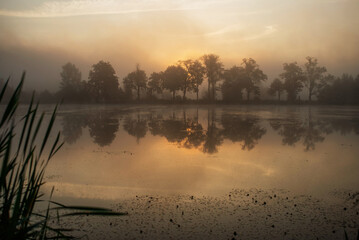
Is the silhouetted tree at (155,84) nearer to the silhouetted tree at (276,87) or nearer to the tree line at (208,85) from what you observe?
the tree line at (208,85)

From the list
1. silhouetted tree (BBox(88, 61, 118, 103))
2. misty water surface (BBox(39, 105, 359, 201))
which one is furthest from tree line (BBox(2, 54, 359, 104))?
misty water surface (BBox(39, 105, 359, 201))

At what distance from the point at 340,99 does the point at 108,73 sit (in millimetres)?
66889

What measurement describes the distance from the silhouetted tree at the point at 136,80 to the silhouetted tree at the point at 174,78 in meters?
6.77

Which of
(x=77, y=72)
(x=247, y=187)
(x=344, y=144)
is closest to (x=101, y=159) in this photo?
(x=247, y=187)

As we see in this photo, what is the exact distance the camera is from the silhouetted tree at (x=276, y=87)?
3701 inches

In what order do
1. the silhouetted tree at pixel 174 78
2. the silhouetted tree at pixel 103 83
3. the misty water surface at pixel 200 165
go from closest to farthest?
1. the misty water surface at pixel 200 165
2. the silhouetted tree at pixel 103 83
3. the silhouetted tree at pixel 174 78

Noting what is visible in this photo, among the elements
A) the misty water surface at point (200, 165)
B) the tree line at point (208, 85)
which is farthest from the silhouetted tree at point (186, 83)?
the misty water surface at point (200, 165)

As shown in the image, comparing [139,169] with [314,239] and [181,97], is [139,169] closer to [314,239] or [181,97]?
[314,239]

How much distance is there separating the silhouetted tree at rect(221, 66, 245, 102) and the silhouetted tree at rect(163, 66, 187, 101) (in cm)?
1268

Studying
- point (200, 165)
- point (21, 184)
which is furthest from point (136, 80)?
point (21, 184)

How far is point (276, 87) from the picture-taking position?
3740 inches

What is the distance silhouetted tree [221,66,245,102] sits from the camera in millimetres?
88100

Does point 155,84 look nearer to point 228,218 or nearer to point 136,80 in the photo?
point 136,80

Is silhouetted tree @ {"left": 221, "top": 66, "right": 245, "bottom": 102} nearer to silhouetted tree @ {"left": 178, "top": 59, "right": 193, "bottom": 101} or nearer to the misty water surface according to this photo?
silhouetted tree @ {"left": 178, "top": 59, "right": 193, "bottom": 101}
